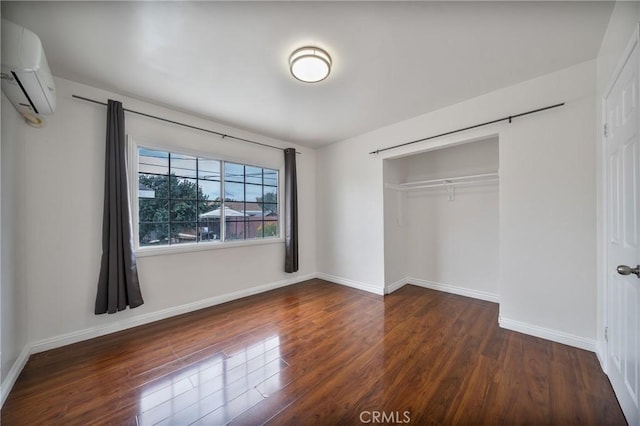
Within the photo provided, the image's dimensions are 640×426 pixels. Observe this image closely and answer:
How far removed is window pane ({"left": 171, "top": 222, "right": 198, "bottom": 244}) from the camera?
9.80 ft

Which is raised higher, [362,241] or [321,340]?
[362,241]

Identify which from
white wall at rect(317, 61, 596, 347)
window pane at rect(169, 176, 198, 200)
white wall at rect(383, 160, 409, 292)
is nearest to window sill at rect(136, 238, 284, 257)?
window pane at rect(169, 176, 198, 200)

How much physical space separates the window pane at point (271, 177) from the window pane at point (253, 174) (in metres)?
0.11

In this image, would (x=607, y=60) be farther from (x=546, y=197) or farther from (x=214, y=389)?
(x=214, y=389)

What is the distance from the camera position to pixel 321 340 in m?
2.32

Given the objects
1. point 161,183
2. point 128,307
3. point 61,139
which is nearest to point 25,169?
point 61,139

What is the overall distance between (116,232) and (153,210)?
509 millimetres

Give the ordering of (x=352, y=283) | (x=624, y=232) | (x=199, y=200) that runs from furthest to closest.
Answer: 1. (x=352, y=283)
2. (x=199, y=200)
3. (x=624, y=232)

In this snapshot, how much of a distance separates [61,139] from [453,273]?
15.8 feet

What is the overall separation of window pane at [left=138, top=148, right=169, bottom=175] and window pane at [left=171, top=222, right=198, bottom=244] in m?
0.67

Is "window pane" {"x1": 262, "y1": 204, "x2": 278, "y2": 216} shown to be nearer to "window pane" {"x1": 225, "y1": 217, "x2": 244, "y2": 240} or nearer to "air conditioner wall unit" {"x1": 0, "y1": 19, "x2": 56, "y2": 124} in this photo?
"window pane" {"x1": 225, "y1": 217, "x2": 244, "y2": 240}

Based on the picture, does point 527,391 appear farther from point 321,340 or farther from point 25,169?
point 25,169

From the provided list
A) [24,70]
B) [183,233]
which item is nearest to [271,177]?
[183,233]

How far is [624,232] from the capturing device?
146 centimetres
